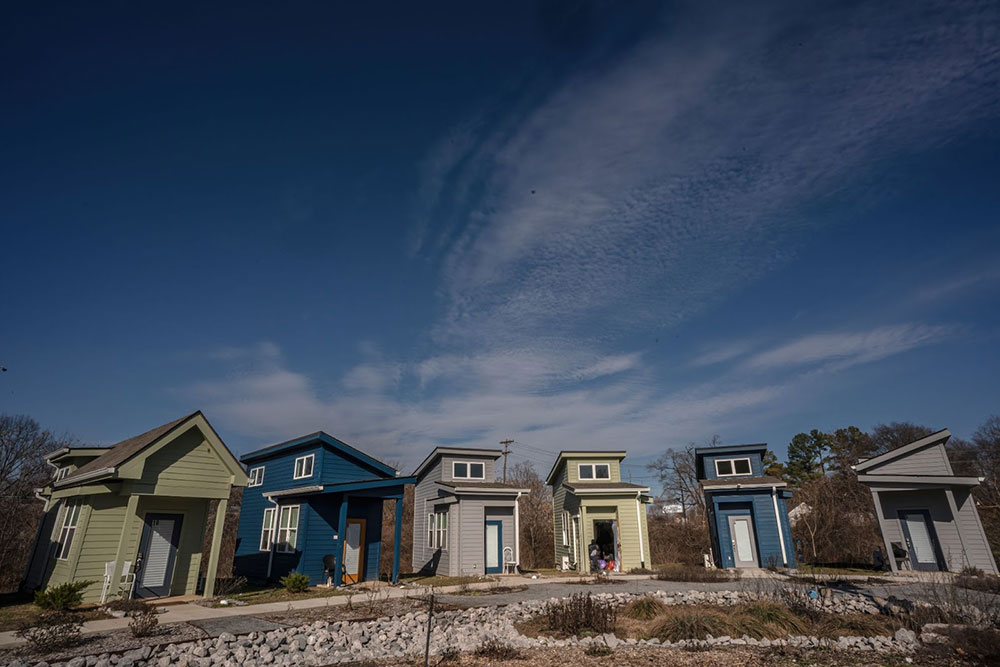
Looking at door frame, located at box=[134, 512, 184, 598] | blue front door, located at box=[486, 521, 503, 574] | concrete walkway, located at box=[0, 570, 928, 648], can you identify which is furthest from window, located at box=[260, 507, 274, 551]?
blue front door, located at box=[486, 521, 503, 574]

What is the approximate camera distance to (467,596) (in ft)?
52.0

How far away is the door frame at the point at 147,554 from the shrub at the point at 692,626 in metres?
14.3

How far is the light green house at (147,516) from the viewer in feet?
47.4

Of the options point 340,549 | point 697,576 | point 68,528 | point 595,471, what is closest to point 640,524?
point 595,471

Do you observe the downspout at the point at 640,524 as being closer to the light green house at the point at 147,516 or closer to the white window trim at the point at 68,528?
the light green house at the point at 147,516

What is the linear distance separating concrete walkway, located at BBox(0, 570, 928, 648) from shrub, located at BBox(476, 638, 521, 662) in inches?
179

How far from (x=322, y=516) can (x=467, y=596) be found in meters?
7.33

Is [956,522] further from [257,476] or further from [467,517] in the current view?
[257,476]

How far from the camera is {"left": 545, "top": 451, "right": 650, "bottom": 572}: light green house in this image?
85.4 ft

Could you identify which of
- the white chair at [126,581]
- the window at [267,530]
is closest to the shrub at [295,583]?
the white chair at [126,581]

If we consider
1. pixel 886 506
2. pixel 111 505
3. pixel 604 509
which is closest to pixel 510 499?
pixel 604 509

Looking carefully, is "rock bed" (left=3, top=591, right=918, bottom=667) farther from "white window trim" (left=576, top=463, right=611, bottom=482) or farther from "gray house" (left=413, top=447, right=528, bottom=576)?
"white window trim" (left=576, top=463, right=611, bottom=482)

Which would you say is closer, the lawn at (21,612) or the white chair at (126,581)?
the lawn at (21,612)

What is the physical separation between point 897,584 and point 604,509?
1242 cm
